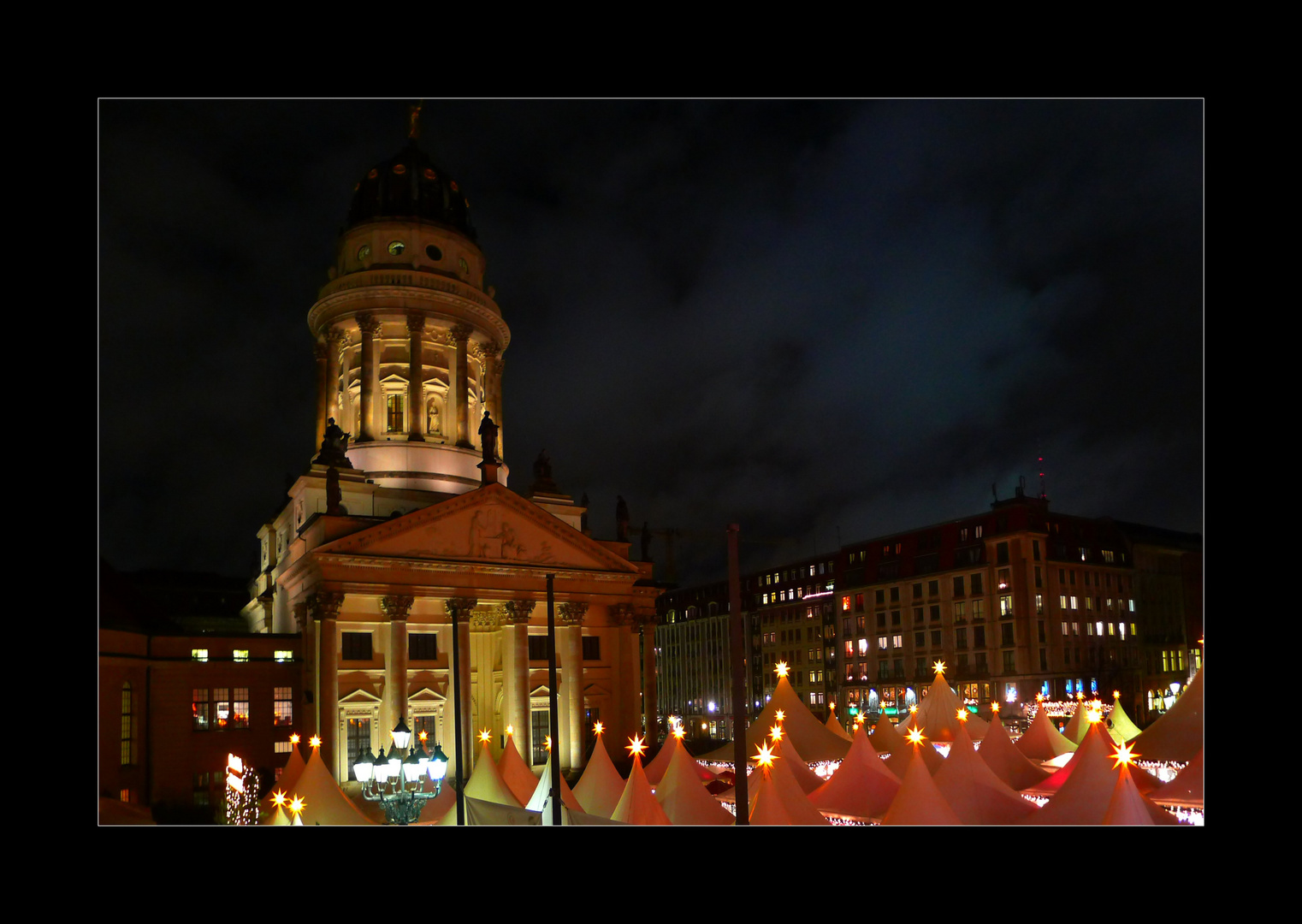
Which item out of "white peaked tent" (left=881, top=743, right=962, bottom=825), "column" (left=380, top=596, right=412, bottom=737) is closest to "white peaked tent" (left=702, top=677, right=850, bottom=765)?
"white peaked tent" (left=881, top=743, right=962, bottom=825)

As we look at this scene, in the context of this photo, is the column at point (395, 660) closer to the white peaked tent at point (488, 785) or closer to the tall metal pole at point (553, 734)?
the white peaked tent at point (488, 785)

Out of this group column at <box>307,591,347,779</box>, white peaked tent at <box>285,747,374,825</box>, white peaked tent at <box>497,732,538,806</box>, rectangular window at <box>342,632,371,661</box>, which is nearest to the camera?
white peaked tent at <box>285,747,374,825</box>

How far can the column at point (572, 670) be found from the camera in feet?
171

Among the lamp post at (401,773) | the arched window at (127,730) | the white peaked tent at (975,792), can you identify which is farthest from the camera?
the arched window at (127,730)

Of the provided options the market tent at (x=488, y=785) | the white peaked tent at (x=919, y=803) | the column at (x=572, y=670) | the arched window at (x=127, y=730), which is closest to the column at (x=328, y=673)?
the arched window at (x=127, y=730)

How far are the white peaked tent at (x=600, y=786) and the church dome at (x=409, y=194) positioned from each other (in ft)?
140

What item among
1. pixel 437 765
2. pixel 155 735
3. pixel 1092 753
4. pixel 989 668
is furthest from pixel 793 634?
pixel 437 765

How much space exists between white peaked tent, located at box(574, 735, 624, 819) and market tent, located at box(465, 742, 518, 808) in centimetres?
214

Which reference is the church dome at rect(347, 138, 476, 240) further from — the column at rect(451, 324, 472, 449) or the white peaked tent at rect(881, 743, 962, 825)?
the white peaked tent at rect(881, 743, 962, 825)

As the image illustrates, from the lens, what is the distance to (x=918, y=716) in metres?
48.8

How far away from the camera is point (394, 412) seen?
6369 cm

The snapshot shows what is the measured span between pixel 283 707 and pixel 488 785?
2250cm

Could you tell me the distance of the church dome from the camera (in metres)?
67.5

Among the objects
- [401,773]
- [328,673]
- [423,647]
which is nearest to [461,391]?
[423,647]
